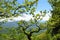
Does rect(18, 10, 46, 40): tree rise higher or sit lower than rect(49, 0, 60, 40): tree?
higher

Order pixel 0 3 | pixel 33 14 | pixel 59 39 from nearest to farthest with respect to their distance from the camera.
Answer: pixel 0 3 → pixel 33 14 → pixel 59 39

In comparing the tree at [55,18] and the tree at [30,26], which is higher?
the tree at [30,26]

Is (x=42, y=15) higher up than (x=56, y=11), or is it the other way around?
(x=42, y=15)

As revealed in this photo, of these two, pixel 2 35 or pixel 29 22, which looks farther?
pixel 29 22

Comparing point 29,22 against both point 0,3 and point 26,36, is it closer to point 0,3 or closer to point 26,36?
point 26,36

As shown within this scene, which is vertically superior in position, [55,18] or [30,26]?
[30,26]

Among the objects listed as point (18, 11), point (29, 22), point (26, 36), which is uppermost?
point (18, 11)

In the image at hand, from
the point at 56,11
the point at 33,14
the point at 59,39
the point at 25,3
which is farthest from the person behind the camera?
the point at 56,11

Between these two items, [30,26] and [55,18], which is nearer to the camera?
[30,26]

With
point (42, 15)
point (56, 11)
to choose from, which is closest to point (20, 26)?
point (42, 15)

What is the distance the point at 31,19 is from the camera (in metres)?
37.3

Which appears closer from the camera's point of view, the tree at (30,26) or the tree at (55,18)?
the tree at (30,26)

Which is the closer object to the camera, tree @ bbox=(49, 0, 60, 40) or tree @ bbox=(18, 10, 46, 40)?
tree @ bbox=(18, 10, 46, 40)

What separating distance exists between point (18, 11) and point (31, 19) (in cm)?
456
